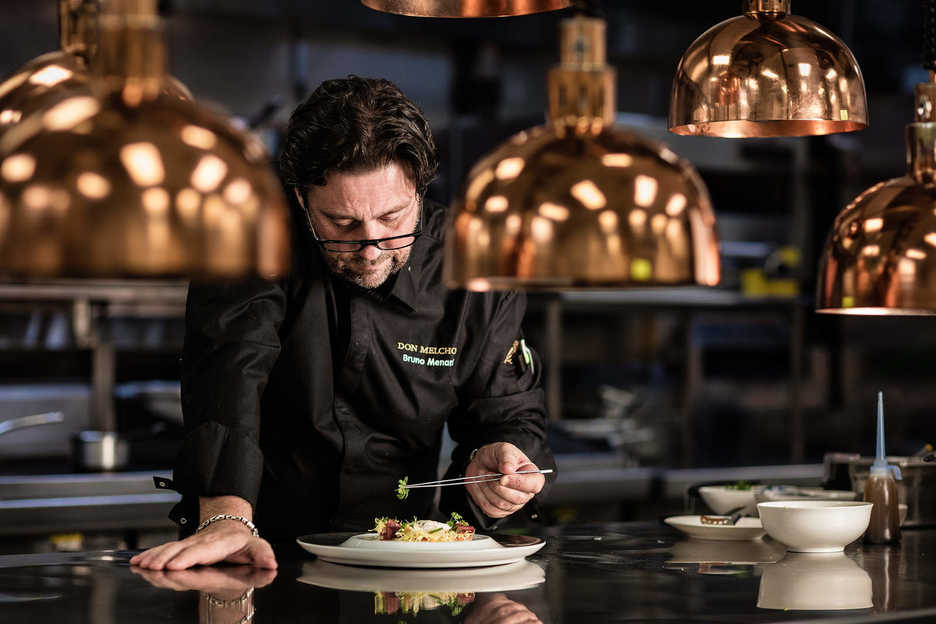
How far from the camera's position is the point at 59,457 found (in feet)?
13.7

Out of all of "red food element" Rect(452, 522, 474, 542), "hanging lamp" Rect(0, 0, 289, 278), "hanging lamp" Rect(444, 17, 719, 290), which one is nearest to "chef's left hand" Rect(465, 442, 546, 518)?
"red food element" Rect(452, 522, 474, 542)

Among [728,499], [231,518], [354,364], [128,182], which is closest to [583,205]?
[128,182]

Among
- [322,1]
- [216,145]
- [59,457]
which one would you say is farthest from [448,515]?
[322,1]

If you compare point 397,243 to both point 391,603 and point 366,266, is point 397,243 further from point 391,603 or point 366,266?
point 391,603

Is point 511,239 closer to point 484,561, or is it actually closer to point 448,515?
point 484,561

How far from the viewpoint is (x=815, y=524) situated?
6.39 feet

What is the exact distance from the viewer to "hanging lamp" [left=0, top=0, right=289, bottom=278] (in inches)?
39.0

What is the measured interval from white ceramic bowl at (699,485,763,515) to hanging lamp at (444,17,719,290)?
1.16 meters

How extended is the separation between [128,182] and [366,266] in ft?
3.85

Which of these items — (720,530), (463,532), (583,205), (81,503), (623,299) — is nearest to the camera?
(583,205)

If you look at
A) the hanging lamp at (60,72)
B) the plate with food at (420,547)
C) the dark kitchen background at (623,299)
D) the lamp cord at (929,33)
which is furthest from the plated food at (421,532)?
the dark kitchen background at (623,299)

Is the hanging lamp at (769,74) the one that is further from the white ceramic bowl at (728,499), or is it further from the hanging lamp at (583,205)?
the white ceramic bowl at (728,499)

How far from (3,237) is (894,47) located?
6639 mm

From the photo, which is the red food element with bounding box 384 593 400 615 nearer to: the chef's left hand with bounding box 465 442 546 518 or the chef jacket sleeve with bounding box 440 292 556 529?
the chef's left hand with bounding box 465 442 546 518
